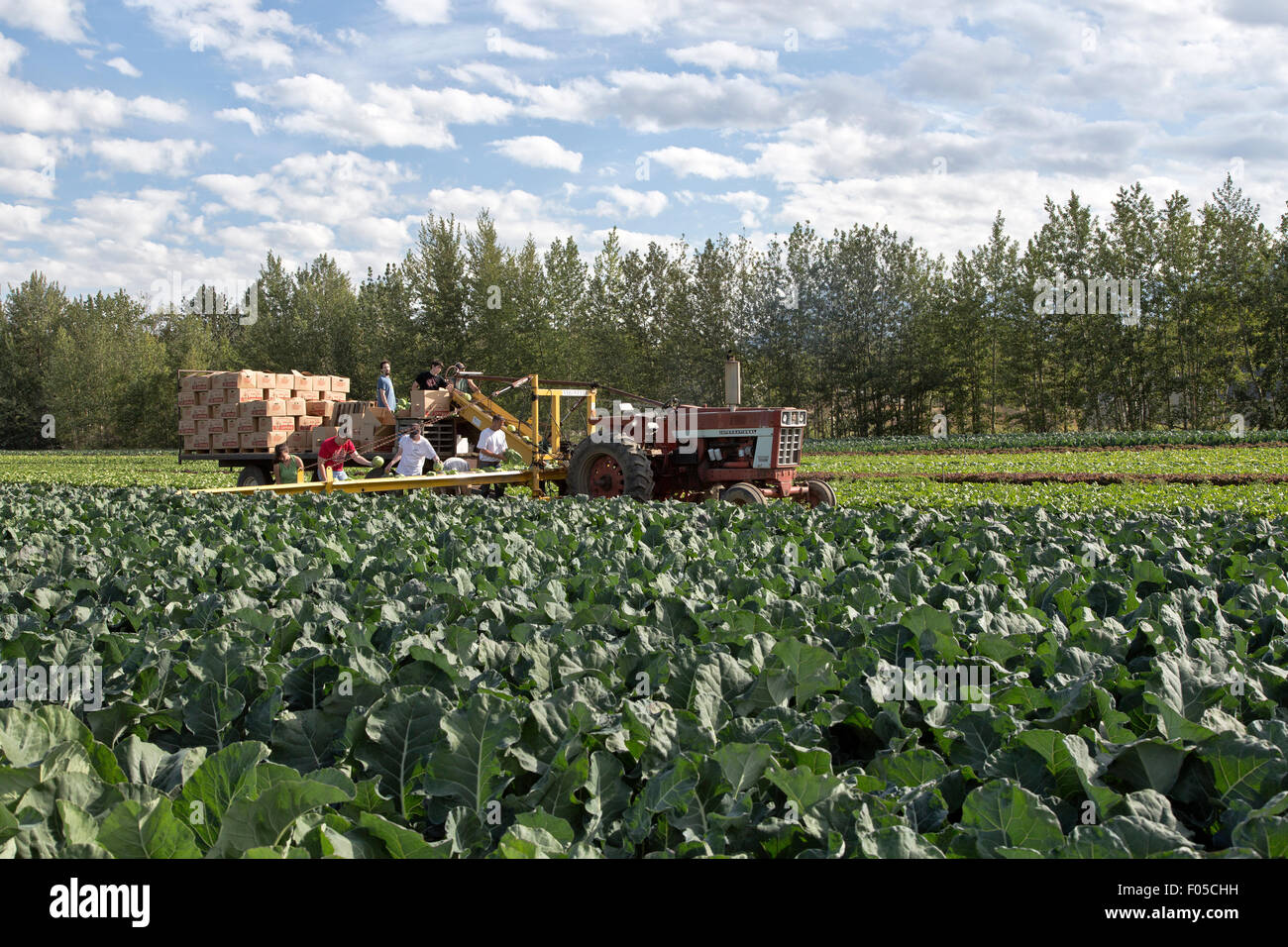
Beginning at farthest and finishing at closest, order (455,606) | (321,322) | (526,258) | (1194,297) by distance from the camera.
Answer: (321,322), (526,258), (1194,297), (455,606)

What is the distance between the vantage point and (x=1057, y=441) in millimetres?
37250

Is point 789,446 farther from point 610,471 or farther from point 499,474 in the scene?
point 499,474

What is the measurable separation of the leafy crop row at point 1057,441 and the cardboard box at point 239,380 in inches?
975

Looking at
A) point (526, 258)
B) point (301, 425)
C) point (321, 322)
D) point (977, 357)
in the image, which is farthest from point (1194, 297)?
point (321, 322)

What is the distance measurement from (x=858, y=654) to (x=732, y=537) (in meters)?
3.40

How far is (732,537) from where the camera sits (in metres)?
6.38

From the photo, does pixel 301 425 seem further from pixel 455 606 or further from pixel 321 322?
pixel 321 322

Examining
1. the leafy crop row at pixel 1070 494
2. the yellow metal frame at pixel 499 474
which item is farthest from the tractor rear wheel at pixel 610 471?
the leafy crop row at pixel 1070 494

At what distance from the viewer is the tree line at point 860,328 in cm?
4269

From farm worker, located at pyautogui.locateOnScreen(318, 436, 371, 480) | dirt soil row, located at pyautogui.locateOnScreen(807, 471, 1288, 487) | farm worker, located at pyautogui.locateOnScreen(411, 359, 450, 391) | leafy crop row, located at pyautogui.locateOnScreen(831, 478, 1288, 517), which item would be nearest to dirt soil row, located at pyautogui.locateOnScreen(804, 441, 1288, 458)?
dirt soil row, located at pyautogui.locateOnScreen(807, 471, 1288, 487)

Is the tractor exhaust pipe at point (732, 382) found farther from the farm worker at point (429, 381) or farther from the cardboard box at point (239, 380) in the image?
the cardboard box at point (239, 380)

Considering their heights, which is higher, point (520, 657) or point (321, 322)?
point (321, 322)

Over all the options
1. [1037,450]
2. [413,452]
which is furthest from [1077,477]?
[1037,450]
